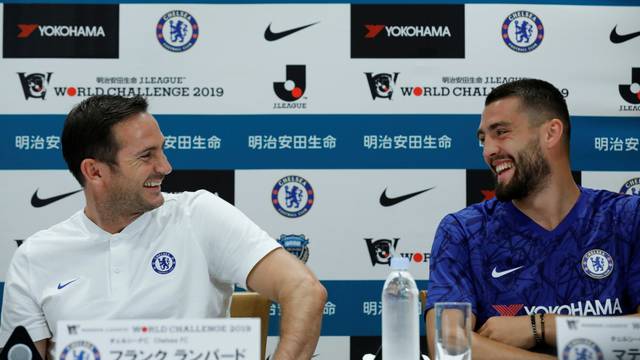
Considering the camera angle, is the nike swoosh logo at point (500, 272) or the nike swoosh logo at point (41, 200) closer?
the nike swoosh logo at point (500, 272)

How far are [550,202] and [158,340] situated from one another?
1251mm

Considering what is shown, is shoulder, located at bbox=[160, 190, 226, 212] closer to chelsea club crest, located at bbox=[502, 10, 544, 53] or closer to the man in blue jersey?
the man in blue jersey

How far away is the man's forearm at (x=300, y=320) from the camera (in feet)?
5.27

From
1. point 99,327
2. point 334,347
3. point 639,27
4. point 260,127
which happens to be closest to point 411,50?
point 260,127

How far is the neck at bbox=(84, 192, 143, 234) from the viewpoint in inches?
76.8

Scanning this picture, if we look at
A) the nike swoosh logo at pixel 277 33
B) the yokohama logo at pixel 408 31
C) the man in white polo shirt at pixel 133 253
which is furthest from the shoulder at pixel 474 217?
the nike swoosh logo at pixel 277 33

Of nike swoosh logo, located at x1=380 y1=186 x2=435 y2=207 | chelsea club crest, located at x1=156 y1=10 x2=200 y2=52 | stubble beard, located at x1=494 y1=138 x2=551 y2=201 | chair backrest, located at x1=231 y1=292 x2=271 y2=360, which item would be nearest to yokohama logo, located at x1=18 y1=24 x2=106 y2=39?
chelsea club crest, located at x1=156 y1=10 x2=200 y2=52

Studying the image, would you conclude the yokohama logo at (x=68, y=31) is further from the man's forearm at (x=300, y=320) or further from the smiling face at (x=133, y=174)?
the man's forearm at (x=300, y=320)

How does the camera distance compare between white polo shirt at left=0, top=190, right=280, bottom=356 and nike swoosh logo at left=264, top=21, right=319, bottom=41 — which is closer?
white polo shirt at left=0, top=190, right=280, bottom=356

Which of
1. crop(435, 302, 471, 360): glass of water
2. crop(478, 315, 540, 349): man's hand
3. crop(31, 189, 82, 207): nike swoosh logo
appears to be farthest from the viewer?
crop(31, 189, 82, 207): nike swoosh logo

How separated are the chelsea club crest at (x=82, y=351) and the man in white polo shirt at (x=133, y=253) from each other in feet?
2.02

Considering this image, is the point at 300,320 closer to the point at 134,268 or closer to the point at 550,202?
the point at 134,268

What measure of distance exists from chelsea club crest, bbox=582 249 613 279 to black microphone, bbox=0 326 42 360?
137 centimetres

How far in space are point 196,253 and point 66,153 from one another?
49cm
